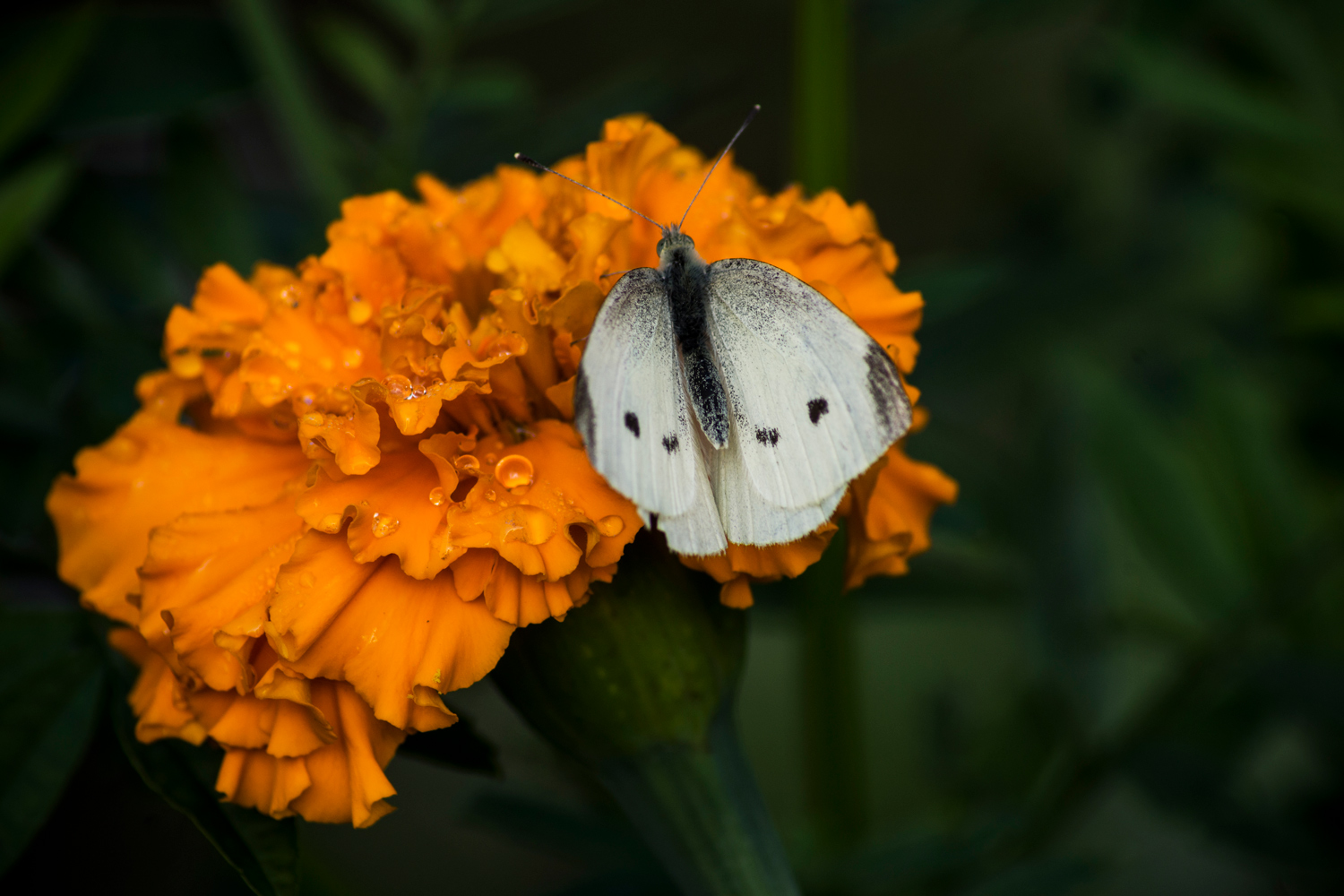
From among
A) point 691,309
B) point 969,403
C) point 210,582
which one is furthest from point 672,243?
point 969,403

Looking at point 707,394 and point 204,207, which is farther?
point 204,207

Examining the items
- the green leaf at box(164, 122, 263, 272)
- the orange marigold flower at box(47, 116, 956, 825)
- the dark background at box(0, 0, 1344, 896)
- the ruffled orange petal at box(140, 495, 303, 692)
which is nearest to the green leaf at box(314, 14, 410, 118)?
the dark background at box(0, 0, 1344, 896)

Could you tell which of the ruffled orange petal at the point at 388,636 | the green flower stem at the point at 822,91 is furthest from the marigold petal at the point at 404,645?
the green flower stem at the point at 822,91

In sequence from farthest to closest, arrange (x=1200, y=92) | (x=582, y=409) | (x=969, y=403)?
(x=969, y=403) < (x=1200, y=92) < (x=582, y=409)

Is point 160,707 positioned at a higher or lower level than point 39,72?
lower

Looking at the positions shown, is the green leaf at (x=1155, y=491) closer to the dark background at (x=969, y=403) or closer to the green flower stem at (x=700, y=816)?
the dark background at (x=969, y=403)

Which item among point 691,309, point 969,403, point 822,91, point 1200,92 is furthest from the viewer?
point 969,403

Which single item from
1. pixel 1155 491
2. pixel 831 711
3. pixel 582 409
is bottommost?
pixel 831 711

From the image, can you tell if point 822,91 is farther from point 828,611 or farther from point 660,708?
point 660,708

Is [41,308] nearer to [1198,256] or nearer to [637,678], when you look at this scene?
[637,678]
